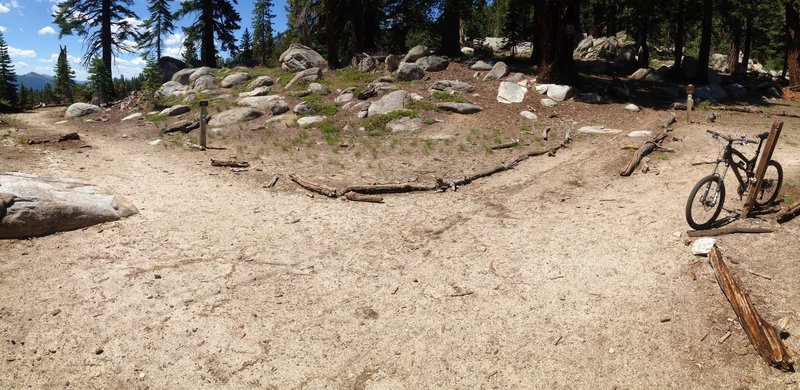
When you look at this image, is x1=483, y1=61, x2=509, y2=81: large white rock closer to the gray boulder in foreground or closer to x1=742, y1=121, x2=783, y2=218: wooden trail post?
x1=742, y1=121, x2=783, y2=218: wooden trail post

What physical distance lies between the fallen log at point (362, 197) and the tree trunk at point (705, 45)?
20.3 m

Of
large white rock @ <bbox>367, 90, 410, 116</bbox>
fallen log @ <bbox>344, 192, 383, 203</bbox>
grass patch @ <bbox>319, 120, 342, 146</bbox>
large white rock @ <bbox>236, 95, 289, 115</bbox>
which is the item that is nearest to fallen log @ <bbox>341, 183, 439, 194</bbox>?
fallen log @ <bbox>344, 192, 383, 203</bbox>

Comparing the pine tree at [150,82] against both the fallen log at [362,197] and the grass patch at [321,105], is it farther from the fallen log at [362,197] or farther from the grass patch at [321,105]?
the fallen log at [362,197]

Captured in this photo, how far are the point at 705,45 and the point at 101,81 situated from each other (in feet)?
101

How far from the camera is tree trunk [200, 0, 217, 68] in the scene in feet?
100

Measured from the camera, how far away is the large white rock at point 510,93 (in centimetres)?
1770

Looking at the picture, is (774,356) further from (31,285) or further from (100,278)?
(31,285)

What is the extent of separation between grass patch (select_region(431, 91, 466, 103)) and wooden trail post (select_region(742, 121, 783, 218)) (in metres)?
11.0

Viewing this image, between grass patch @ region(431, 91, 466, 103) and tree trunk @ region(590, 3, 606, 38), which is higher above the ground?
tree trunk @ region(590, 3, 606, 38)

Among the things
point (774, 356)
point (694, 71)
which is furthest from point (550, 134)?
point (694, 71)

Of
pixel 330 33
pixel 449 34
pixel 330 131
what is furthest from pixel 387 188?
pixel 449 34

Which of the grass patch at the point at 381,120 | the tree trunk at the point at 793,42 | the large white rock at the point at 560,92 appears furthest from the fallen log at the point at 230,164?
the tree trunk at the point at 793,42

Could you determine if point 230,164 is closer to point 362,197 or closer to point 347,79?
point 362,197

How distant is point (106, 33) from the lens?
32.2 m
